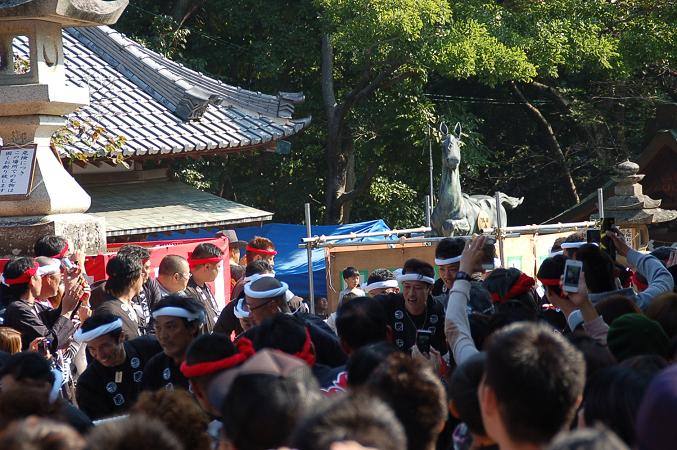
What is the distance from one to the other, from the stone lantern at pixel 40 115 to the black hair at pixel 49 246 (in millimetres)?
396

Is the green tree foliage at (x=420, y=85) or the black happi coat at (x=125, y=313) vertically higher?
the green tree foliage at (x=420, y=85)

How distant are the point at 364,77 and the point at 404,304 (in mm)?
13811

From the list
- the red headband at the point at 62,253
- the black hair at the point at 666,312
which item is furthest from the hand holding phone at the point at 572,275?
the red headband at the point at 62,253

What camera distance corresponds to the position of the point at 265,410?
281 cm

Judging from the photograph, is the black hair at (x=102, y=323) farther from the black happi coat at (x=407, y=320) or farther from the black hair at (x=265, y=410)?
the black hair at (x=265, y=410)

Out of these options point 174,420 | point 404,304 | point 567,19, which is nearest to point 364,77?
point 567,19

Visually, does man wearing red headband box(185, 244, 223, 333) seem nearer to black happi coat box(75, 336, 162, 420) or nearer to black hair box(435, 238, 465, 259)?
black hair box(435, 238, 465, 259)

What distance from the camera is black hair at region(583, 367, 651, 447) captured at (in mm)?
2967

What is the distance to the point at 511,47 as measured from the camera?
17.4 m

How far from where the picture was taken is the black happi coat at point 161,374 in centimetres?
504

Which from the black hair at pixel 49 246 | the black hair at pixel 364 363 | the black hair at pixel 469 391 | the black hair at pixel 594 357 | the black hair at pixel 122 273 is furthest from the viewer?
the black hair at pixel 49 246

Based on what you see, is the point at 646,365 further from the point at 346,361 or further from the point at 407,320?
the point at 407,320

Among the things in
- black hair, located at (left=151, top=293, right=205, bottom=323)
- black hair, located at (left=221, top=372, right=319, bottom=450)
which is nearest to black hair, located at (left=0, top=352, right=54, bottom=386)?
black hair, located at (left=151, top=293, right=205, bottom=323)

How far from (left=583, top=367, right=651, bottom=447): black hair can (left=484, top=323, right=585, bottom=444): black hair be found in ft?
0.78
